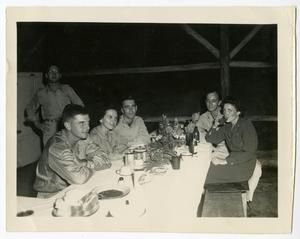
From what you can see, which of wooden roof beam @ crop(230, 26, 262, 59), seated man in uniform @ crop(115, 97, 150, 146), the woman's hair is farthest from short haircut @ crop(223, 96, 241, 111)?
seated man in uniform @ crop(115, 97, 150, 146)

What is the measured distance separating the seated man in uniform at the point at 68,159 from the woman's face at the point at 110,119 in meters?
0.04

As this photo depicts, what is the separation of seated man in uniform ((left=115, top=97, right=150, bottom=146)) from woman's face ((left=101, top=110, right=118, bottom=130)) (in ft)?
0.05

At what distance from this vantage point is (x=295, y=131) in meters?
1.01

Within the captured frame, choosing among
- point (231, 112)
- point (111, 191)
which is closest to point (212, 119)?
point (231, 112)

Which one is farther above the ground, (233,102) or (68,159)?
(233,102)

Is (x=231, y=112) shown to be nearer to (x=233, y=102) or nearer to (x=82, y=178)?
(x=233, y=102)

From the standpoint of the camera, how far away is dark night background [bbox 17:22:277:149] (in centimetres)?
100

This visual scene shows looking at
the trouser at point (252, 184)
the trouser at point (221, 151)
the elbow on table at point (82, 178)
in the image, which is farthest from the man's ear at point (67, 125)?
the trouser at point (252, 184)

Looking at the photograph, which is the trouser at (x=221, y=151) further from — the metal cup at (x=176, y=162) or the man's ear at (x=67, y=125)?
the man's ear at (x=67, y=125)

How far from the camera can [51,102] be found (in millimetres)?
1001

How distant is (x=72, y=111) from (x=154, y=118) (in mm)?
200

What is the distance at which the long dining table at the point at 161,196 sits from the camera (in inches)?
39.1

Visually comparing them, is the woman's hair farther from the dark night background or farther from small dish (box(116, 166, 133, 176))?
small dish (box(116, 166, 133, 176))
